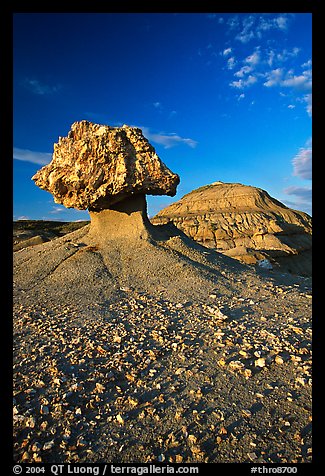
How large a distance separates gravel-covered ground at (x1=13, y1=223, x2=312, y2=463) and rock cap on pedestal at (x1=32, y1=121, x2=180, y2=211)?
2986mm

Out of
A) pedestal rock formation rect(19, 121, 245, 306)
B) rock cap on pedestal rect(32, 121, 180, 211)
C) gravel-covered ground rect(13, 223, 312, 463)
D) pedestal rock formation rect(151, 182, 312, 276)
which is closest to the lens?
gravel-covered ground rect(13, 223, 312, 463)

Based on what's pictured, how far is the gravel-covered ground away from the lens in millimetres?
2830

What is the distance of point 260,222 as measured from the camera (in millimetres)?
46125

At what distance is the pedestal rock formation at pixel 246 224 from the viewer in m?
33.0

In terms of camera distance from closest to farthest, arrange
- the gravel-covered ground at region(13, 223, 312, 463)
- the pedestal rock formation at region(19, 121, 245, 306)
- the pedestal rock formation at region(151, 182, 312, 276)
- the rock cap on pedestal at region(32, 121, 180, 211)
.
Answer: the gravel-covered ground at region(13, 223, 312, 463) → the pedestal rock formation at region(19, 121, 245, 306) → the rock cap on pedestal at region(32, 121, 180, 211) → the pedestal rock formation at region(151, 182, 312, 276)

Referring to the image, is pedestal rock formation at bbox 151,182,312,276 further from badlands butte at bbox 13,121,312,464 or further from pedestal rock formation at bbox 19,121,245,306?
badlands butte at bbox 13,121,312,464

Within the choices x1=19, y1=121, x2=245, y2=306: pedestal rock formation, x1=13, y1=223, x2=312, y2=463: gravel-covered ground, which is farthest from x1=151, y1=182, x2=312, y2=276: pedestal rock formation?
x1=13, y1=223, x2=312, y2=463: gravel-covered ground

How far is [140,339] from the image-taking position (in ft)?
16.2

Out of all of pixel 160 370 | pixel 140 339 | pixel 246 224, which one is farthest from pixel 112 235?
pixel 246 224

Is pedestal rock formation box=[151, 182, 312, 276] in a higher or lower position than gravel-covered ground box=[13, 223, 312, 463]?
higher

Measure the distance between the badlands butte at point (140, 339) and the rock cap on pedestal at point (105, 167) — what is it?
0.13 ft

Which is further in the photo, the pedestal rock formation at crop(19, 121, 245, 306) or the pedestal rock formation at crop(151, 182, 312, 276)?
the pedestal rock formation at crop(151, 182, 312, 276)
